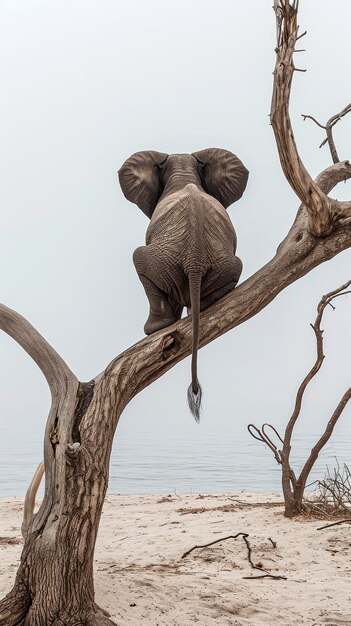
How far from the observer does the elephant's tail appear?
12.0 ft

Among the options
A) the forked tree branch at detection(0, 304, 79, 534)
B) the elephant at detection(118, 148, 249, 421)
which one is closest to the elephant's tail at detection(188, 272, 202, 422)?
the elephant at detection(118, 148, 249, 421)

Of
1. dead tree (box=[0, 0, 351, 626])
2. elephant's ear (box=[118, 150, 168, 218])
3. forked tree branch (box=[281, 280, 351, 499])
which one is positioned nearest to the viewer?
dead tree (box=[0, 0, 351, 626])

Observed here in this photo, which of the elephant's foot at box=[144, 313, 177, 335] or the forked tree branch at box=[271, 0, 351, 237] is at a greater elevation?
→ the forked tree branch at box=[271, 0, 351, 237]

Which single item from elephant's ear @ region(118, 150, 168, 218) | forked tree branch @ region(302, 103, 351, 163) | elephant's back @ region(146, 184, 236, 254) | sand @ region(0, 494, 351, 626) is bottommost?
sand @ region(0, 494, 351, 626)

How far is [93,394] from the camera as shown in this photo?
3.65 metres

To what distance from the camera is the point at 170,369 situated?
393cm

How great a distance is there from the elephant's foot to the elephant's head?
0.77 meters

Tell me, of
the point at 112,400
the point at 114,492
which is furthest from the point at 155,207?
the point at 114,492

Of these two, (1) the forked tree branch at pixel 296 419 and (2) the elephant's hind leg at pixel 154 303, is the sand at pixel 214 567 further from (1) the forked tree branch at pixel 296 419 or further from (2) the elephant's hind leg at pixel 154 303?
(2) the elephant's hind leg at pixel 154 303

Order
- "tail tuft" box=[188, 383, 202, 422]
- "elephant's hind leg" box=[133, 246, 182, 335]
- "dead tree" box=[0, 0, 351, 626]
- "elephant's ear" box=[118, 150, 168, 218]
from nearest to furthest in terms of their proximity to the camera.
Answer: "dead tree" box=[0, 0, 351, 626] → "tail tuft" box=[188, 383, 202, 422] → "elephant's hind leg" box=[133, 246, 182, 335] → "elephant's ear" box=[118, 150, 168, 218]

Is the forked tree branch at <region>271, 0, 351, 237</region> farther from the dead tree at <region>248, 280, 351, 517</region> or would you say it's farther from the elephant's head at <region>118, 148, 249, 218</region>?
the dead tree at <region>248, 280, 351, 517</region>

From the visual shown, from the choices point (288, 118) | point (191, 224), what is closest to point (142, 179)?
point (191, 224)

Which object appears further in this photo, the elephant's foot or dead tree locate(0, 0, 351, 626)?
the elephant's foot

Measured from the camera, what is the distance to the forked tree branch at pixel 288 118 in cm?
327
